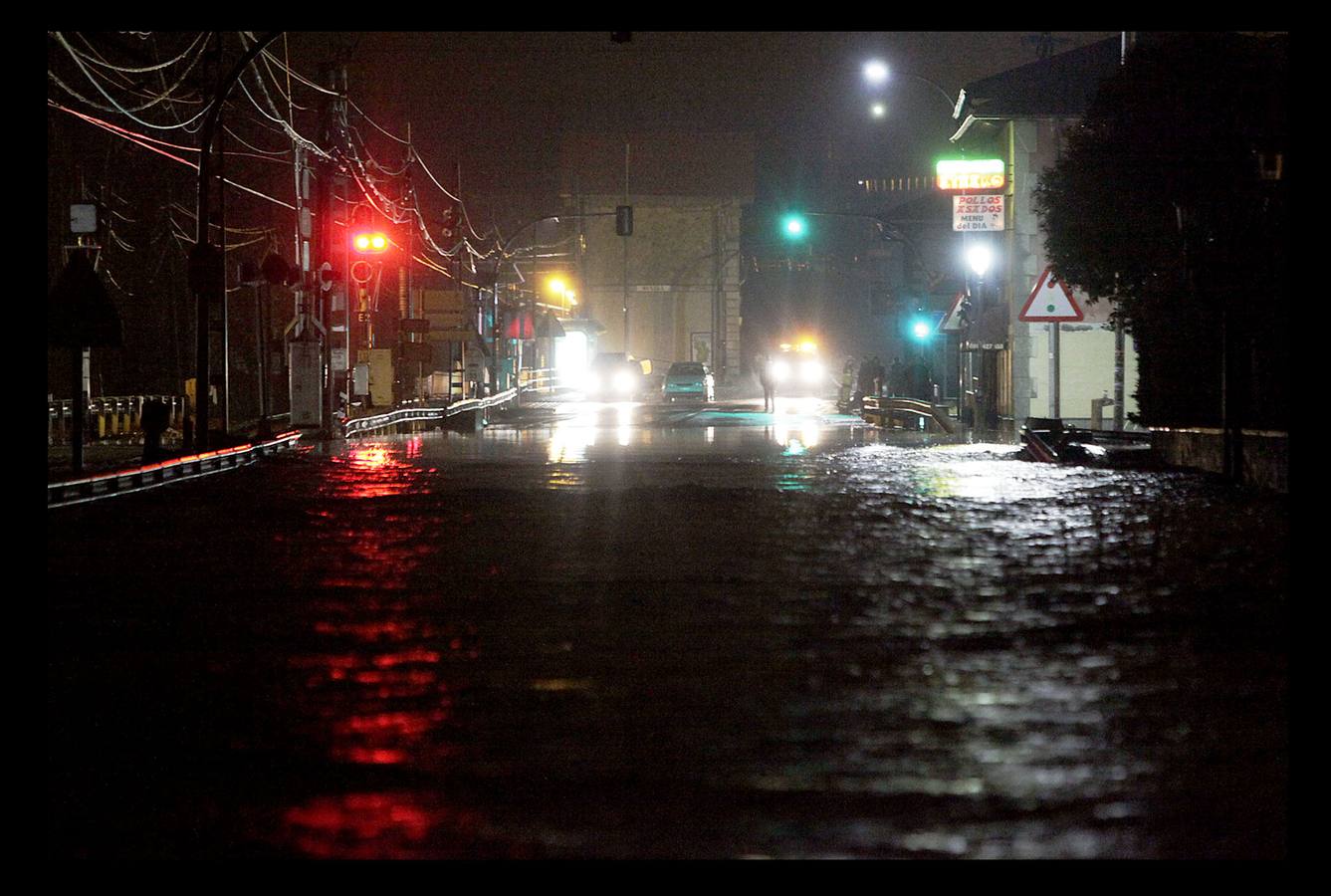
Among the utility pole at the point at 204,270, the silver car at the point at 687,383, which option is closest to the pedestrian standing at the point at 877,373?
the silver car at the point at 687,383

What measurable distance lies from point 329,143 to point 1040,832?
3467cm

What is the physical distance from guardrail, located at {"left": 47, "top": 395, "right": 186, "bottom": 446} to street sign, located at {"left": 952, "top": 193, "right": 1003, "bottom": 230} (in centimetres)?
1932

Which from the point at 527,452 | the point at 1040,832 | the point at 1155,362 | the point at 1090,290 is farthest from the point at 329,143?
the point at 1040,832

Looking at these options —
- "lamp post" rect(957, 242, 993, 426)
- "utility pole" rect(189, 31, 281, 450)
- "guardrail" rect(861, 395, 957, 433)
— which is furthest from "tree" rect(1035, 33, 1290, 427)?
"utility pole" rect(189, 31, 281, 450)

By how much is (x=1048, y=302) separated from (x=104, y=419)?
885 inches

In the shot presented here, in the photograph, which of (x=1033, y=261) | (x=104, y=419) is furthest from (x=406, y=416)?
(x=1033, y=261)

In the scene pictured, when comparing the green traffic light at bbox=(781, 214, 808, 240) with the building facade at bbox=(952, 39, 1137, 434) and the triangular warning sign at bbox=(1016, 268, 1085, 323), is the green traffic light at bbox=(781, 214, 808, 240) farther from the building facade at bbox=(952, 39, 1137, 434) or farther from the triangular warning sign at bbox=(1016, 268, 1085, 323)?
the triangular warning sign at bbox=(1016, 268, 1085, 323)

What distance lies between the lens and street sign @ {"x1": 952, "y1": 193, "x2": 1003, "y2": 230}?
45312 millimetres

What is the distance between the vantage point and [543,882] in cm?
Answer: 558

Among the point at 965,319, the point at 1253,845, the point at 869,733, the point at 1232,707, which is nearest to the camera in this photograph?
the point at 1253,845

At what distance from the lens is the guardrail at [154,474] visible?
71.8ft

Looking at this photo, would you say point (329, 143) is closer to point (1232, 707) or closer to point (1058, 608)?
point (1058, 608)

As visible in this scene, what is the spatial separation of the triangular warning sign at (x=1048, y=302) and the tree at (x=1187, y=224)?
3.79 feet

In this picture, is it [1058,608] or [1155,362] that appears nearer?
[1058,608]
